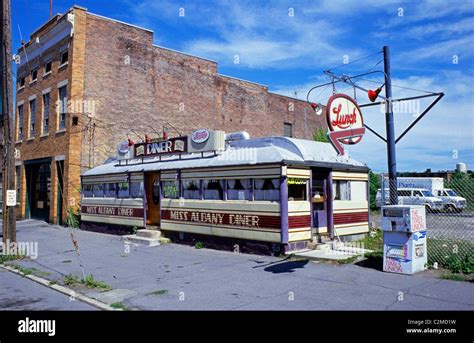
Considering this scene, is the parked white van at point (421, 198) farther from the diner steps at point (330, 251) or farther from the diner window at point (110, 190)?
the diner window at point (110, 190)

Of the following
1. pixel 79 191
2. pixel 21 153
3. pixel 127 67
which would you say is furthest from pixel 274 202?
pixel 21 153

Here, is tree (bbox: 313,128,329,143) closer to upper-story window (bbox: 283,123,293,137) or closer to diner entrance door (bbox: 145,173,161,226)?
upper-story window (bbox: 283,123,293,137)

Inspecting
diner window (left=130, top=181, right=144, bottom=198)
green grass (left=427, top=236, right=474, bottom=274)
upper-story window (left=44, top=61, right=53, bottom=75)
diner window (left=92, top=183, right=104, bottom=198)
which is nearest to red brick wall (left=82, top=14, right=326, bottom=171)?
diner window (left=92, top=183, right=104, bottom=198)

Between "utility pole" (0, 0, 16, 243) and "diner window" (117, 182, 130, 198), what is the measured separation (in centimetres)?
531

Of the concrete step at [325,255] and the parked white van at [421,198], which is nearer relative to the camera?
the concrete step at [325,255]

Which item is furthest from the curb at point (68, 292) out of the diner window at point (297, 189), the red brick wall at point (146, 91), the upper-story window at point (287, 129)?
the upper-story window at point (287, 129)

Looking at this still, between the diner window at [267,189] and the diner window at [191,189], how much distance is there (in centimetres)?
276

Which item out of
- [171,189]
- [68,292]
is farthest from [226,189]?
[68,292]

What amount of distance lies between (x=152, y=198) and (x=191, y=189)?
297 centimetres

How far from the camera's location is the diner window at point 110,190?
18603 mm

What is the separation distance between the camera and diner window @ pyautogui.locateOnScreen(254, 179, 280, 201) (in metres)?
11.5
